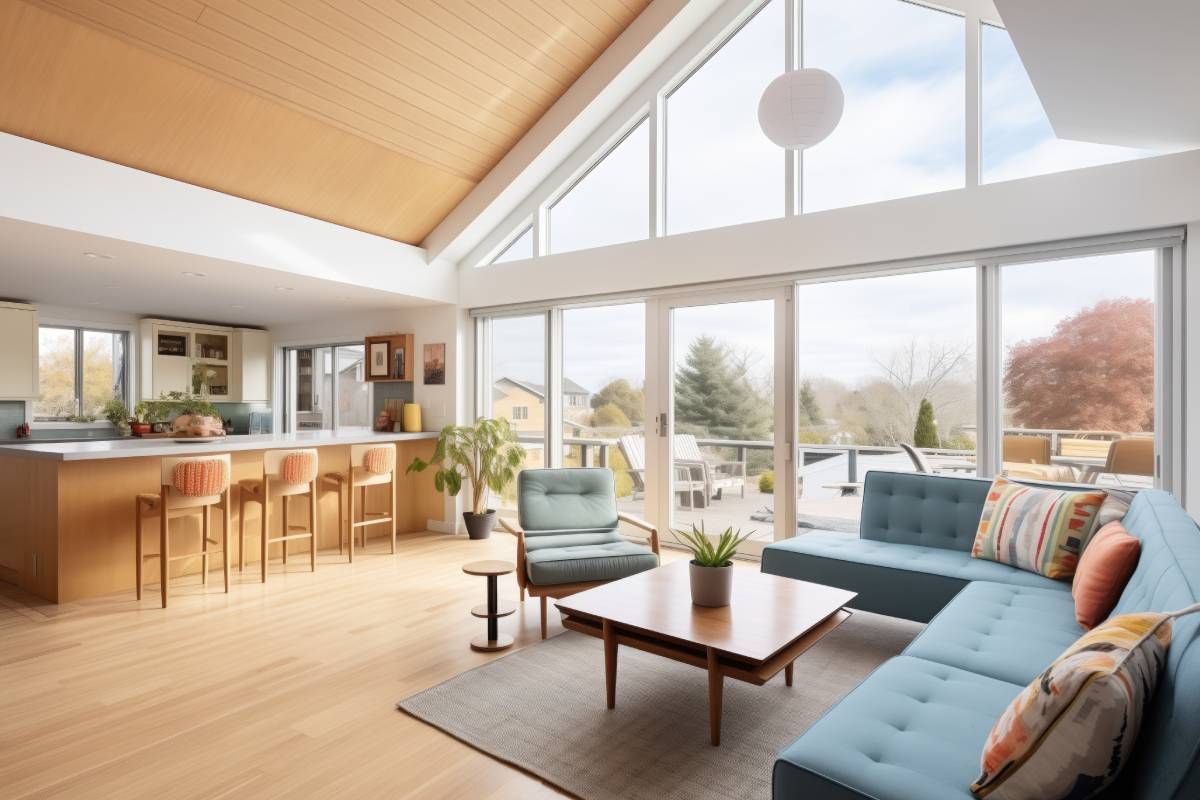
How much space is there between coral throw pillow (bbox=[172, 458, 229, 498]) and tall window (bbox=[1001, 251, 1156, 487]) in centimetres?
504

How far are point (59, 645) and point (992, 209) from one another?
228 inches

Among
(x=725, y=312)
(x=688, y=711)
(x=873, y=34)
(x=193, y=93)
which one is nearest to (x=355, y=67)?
(x=193, y=93)

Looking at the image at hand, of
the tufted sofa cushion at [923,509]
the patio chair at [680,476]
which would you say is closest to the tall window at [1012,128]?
the tufted sofa cushion at [923,509]

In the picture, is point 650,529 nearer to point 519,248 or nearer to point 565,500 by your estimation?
point 565,500

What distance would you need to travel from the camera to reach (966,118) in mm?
4289

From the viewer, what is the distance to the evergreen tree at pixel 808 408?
4.98 metres

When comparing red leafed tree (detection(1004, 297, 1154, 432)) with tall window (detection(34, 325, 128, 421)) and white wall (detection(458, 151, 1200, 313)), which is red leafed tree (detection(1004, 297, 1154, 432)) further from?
tall window (detection(34, 325, 128, 421))

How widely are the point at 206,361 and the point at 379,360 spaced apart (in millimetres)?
2812

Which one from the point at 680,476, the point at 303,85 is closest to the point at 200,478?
the point at 303,85

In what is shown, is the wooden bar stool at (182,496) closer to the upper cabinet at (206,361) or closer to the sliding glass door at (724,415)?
the sliding glass door at (724,415)

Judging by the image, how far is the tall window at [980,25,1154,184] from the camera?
3.96 m

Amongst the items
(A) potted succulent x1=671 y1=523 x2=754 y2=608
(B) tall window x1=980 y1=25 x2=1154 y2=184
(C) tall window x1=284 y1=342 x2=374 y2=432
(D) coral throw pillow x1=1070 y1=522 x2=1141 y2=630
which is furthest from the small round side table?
(C) tall window x1=284 y1=342 x2=374 y2=432

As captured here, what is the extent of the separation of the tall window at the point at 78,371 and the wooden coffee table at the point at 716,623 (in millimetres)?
7161

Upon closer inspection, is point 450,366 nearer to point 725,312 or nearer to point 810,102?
point 725,312
